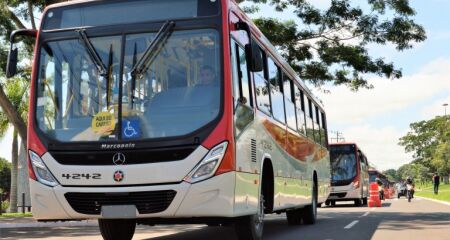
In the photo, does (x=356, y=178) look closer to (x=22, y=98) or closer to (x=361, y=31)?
(x=361, y=31)

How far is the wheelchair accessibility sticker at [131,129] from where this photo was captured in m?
Result: 8.03

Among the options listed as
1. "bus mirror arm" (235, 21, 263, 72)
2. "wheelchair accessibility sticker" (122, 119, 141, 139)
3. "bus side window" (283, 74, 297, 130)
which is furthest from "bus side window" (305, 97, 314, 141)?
"wheelchair accessibility sticker" (122, 119, 141, 139)

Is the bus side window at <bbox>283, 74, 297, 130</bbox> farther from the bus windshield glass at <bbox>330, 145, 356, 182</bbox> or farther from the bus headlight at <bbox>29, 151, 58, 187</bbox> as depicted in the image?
the bus windshield glass at <bbox>330, 145, 356, 182</bbox>

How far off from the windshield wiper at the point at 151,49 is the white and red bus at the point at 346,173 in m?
23.0

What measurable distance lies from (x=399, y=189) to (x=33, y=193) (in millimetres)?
56224

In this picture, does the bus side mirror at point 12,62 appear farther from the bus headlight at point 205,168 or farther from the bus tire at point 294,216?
the bus tire at point 294,216

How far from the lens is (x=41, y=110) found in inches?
334

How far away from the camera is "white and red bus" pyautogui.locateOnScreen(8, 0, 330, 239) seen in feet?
25.8

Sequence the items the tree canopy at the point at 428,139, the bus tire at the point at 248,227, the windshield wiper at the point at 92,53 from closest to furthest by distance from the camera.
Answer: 1. the windshield wiper at the point at 92,53
2. the bus tire at the point at 248,227
3. the tree canopy at the point at 428,139

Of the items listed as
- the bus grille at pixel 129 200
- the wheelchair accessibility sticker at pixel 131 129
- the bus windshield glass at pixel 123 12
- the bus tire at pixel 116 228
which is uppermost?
the bus windshield glass at pixel 123 12

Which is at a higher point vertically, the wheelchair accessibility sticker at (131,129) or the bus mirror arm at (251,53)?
the bus mirror arm at (251,53)

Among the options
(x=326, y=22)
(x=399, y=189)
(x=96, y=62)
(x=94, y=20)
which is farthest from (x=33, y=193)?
(x=399, y=189)

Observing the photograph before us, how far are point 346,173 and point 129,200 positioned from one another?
945 inches

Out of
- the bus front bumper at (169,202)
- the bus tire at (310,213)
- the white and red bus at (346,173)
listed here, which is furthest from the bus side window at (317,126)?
the white and red bus at (346,173)
